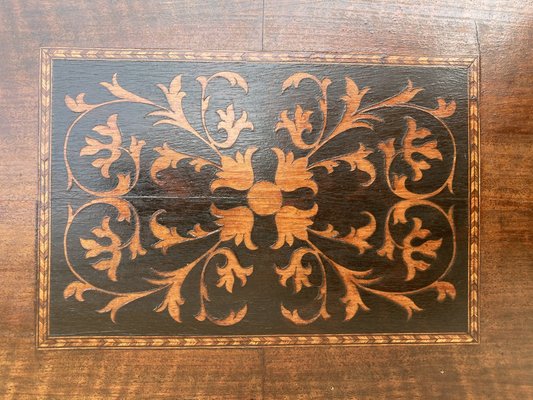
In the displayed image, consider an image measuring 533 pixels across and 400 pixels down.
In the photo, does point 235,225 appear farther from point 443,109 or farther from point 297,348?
point 443,109

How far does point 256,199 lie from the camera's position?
1.23 metres

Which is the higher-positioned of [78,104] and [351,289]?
[78,104]

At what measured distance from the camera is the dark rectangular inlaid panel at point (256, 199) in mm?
1212

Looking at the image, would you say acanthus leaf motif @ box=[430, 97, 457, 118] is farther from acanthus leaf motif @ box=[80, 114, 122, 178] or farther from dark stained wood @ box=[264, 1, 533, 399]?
acanthus leaf motif @ box=[80, 114, 122, 178]

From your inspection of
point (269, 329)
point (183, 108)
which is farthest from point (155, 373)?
point (183, 108)

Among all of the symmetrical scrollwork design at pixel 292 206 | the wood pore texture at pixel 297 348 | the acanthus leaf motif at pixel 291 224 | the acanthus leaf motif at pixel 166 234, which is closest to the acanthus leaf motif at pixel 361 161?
the symmetrical scrollwork design at pixel 292 206

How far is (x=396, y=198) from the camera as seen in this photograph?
1.25 meters

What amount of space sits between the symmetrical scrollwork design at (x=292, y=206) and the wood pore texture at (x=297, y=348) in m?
0.09

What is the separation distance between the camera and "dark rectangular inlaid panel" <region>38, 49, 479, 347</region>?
121cm

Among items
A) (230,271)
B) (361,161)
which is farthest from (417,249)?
(230,271)

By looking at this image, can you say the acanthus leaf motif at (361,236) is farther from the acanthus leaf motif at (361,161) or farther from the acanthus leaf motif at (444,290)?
the acanthus leaf motif at (444,290)

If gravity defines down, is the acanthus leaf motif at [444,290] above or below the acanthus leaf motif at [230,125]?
below

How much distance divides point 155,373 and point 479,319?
81 centimetres

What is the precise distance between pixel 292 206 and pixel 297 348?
0.35 metres
